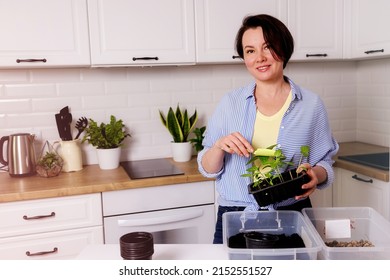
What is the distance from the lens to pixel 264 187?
1.20 m

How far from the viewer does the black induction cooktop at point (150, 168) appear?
7.40 feet

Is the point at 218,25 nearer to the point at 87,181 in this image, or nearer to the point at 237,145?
the point at 87,181

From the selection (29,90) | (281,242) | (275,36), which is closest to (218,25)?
(275,36)

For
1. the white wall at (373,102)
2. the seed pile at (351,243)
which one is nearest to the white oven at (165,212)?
the seed pile at (351,243)

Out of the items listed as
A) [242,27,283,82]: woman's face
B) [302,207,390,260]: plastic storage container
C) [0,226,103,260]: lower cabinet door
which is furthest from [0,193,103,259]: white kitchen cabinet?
[302,207,390,260]: plastic storage container

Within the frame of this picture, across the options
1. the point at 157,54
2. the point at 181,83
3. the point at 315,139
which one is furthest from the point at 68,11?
the point at 315,139

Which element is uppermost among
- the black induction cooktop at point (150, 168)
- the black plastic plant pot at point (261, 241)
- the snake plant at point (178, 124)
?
the snake plant at point (178, 124)

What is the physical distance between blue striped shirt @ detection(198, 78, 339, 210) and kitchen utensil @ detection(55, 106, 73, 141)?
113 cm

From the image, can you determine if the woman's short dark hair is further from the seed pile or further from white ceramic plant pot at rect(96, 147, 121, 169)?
white ceramic plant pot at rect(96, 147, 121, 169)

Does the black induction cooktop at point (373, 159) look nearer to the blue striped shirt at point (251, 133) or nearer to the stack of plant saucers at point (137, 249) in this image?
the blue striped shirt at point (251, 133)

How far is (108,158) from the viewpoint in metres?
2.43

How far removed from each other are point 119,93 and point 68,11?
0.59m

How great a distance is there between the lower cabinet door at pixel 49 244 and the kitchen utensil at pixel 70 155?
0.42m

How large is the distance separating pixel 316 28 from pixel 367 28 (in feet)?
0.93
